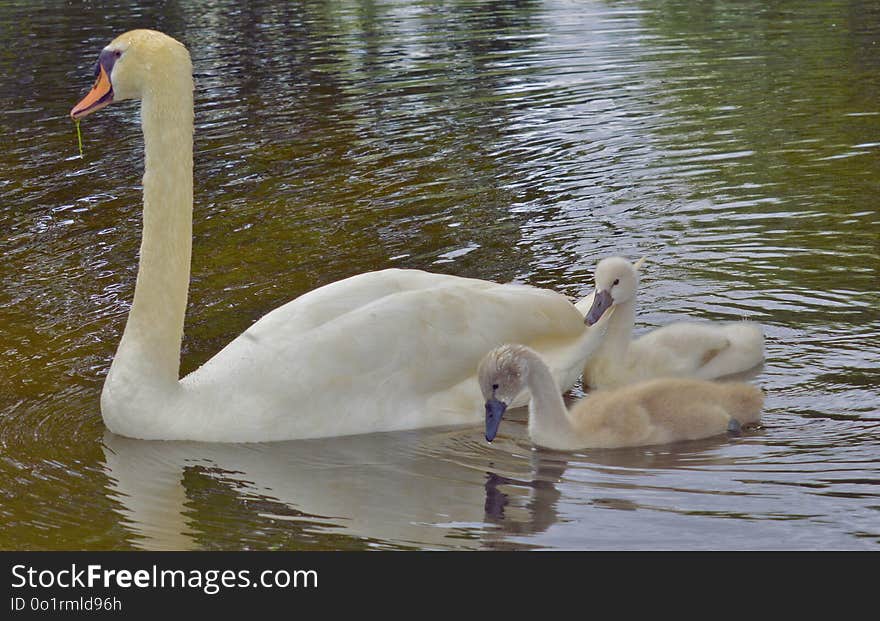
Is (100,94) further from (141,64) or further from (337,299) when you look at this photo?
(337,299)

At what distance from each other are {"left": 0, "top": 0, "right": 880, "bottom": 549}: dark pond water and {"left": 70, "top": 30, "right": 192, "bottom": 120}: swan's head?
169cm

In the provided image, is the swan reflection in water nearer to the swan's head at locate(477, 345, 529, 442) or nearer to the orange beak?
the swan's head at locate(477, 345, 529, 442)

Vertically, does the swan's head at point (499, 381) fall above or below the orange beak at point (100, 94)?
below

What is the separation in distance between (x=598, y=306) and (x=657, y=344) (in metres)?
0.37

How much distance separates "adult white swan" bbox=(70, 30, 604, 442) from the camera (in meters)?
6.47

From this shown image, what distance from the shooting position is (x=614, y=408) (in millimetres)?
6418

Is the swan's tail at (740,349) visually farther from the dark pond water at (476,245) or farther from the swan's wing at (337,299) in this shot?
the swan's wing at (337,299)

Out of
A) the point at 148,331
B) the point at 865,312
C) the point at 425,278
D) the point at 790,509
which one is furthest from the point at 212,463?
the point at 865,312

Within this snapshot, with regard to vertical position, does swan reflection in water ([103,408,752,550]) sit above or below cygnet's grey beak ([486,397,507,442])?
below

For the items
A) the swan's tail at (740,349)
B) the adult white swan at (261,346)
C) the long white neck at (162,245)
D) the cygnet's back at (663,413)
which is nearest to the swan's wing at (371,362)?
the adult white swan at (261,346)

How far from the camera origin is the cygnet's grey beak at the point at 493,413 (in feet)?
20.4

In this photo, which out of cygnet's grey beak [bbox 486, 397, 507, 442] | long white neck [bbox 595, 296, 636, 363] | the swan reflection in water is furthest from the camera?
long white neck [bbox 595, 296, 636, 363]

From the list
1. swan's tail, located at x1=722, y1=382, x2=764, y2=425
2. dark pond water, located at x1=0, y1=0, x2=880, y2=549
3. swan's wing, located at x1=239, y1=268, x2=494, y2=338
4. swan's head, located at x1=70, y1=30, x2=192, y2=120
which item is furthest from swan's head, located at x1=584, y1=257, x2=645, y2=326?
swan's head, located at x1=70, y1=30, x2=192, y2=120

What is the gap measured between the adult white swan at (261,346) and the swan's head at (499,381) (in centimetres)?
53
